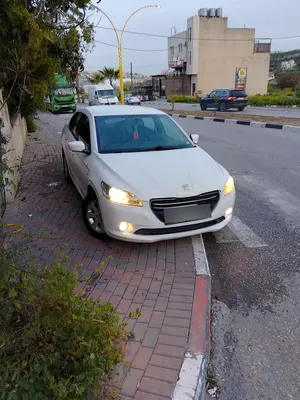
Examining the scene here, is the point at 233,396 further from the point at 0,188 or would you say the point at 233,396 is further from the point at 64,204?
the point at 64,204

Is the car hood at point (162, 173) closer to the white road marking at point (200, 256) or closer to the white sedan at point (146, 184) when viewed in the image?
the white sedan at point (146, 184)

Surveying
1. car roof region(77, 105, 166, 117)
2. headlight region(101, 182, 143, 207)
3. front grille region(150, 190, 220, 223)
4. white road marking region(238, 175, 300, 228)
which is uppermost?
car roof region(77, 105, 166, 117)

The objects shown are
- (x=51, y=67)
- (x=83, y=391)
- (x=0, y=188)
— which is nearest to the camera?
(x=83, y=391)

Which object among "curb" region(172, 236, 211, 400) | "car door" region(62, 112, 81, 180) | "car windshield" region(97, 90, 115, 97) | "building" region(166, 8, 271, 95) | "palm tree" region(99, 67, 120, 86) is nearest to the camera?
"curb" region(172, 236, 211, 400)

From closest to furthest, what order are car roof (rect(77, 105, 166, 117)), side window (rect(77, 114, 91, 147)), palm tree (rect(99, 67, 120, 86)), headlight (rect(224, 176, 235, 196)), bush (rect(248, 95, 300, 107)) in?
headlight (rect(224, 176, 235, 196)) < side window (rect(77, 114, 91, 147)) < car roof (rect(77, 105, 166, 117)) < bush (rect(248, 95, 300, 107)) < palm tree (rect(99, 67, 120, 86))

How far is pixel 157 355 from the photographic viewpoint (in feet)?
7.89

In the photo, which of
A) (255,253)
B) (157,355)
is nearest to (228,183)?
(255,253)

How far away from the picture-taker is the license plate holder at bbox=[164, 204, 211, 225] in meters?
3.62

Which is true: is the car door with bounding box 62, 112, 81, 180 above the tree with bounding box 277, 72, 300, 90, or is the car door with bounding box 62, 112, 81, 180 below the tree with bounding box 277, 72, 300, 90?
below

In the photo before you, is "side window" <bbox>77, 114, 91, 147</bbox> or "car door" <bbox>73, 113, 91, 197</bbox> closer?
"car door" <bbox>73, 113, 91, 197</bbox>

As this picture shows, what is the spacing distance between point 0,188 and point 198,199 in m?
2.17

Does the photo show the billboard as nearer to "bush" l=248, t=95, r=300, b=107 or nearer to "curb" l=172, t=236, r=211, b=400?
"bush" l=248, t=95, r=300, b=107

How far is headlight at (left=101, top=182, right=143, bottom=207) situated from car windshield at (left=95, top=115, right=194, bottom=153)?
952 millimetres

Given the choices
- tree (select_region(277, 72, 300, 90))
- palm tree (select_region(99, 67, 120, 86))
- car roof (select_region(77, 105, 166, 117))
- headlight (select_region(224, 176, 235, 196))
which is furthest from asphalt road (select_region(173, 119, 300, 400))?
palm tree (select_region(99, 67, 120, 86))
